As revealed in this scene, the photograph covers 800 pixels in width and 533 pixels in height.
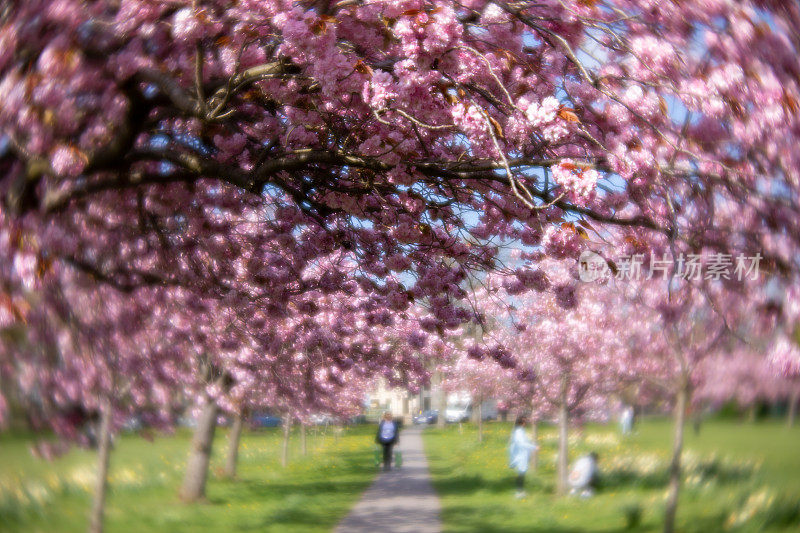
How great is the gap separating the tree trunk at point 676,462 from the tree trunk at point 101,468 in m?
5.68

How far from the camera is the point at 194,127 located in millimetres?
5043

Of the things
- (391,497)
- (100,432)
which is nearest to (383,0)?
(100,432)

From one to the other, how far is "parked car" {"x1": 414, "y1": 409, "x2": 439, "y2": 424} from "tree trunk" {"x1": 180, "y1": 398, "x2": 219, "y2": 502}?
113 feet

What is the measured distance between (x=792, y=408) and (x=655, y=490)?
4425 millimetres

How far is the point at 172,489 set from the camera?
34.9 ft

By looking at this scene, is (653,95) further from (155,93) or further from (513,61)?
(155,93)

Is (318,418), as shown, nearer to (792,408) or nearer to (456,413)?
(792,408)

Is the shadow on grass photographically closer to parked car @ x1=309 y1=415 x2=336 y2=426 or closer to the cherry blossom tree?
the cherry blossom tree

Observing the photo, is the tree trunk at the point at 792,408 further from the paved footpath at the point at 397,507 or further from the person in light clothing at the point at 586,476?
the person in light clothing at the point at 586,476

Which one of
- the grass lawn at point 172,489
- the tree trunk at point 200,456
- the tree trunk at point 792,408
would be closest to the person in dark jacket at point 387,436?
the grass lawn at point 172,489

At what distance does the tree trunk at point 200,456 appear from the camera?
11.0 m

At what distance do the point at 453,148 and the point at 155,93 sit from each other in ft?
6.89

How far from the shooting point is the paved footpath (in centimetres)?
955
